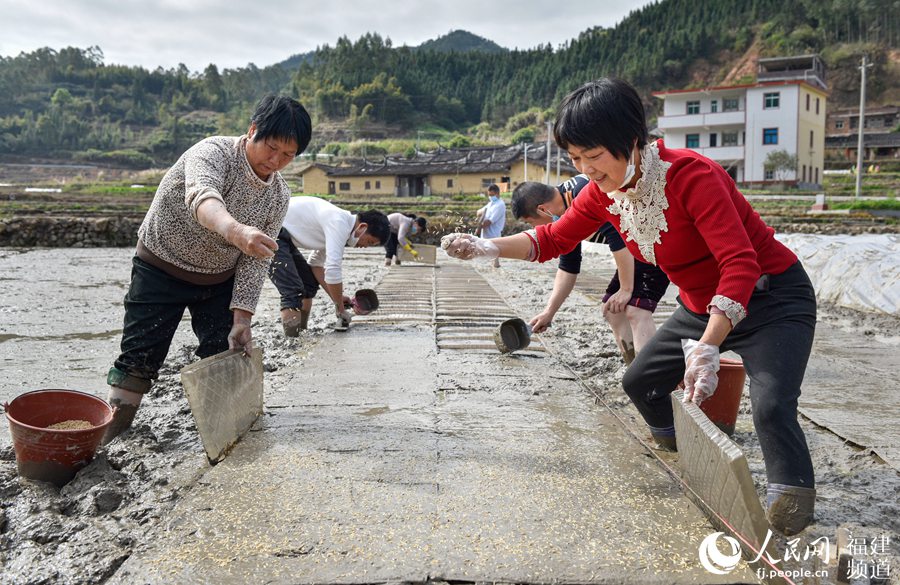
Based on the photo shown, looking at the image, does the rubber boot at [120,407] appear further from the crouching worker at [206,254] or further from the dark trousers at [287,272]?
the dark trousers at [287,272]

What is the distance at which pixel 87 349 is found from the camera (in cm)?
658

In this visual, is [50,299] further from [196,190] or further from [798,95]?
[798,95]

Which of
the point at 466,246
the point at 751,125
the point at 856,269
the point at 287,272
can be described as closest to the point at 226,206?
the point at 466,246

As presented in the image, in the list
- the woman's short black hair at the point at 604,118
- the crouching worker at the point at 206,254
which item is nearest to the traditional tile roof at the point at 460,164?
the crouching worker at the point at 206,254

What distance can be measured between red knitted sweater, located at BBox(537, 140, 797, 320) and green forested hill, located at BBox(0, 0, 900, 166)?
286ft

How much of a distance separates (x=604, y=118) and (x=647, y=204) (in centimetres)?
42

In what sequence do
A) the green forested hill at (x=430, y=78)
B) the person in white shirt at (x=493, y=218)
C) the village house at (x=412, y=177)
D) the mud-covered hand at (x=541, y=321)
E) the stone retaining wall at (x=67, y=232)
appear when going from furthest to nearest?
the green forested hill at (x=430, y=78)
the village house at (x=412, y=177)
the stone retaining wall at (x=67, y=232)
the person in white shirt at (x=493, y=218)
the mud-covered hand at (x=541, y=321)

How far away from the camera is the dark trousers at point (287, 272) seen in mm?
5996

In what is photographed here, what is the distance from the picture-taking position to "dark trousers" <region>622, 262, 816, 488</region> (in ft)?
7.87

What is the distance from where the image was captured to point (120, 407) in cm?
349

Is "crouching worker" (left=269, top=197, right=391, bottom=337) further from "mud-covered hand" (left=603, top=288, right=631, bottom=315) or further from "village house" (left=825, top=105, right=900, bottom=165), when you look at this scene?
"village house" (left=825, top=105, right=900, bottom=165)

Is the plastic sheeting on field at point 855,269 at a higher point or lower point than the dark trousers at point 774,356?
lower

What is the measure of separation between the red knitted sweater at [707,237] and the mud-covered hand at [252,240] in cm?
142

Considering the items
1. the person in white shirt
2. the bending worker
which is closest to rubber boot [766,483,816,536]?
the bending worker
